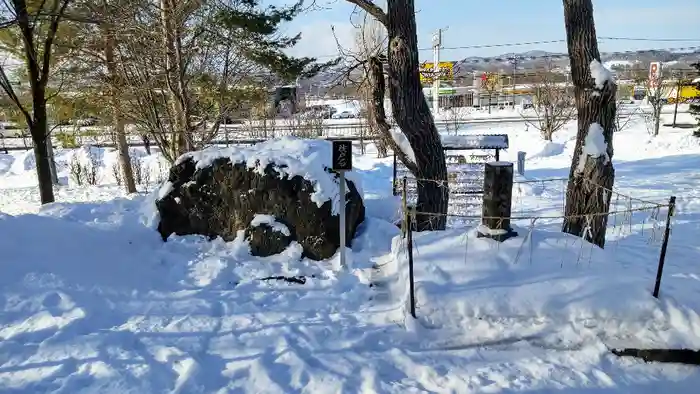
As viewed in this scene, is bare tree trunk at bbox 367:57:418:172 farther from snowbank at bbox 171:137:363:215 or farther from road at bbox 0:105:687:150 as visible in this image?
road at bbox 0:105:687:150

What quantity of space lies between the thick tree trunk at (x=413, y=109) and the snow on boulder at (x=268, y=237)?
6.40ft

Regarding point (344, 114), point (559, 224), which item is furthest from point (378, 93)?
point (344, 114)

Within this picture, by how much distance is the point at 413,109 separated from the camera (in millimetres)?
5906

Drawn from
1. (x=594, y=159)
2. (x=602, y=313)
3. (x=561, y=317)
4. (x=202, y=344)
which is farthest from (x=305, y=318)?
(x=594, y=159)

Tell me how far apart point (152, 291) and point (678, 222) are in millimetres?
8885

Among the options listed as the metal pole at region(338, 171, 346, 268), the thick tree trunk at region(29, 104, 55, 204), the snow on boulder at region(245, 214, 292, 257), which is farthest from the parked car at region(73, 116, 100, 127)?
the metal pole at region(338, 171, 346, 268)

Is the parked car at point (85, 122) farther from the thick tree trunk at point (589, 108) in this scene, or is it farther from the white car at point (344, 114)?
the white car at point (344, 114)

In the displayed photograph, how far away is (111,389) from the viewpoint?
2.81 metres

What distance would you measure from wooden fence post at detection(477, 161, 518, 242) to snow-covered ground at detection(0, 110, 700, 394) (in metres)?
0.13

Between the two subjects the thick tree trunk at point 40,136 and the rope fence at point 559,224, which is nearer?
the rope fence at point 559,224

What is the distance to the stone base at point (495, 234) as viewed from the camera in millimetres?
4215

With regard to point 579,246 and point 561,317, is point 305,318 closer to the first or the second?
point 561,317

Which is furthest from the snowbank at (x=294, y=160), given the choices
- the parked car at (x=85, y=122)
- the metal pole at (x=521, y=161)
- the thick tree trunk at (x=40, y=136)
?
the parked car at (x=85, y=122)

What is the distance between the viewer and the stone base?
421 cm
